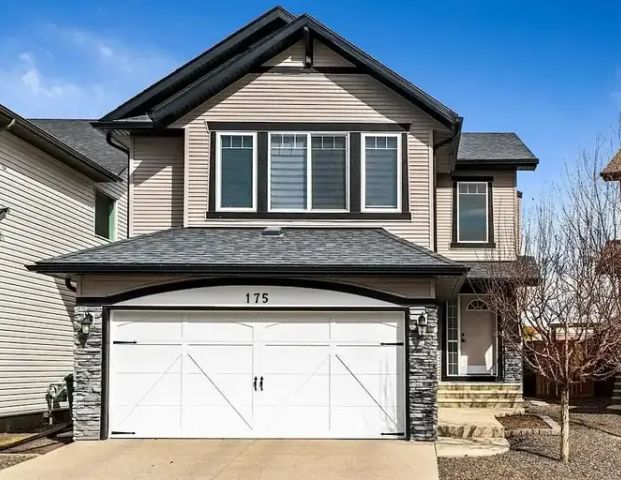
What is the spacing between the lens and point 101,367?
1301 centimetres

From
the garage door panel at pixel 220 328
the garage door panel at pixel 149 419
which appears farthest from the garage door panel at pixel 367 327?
the garage door panel at pixel 149 419

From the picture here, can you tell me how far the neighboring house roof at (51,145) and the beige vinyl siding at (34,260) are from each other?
18cm

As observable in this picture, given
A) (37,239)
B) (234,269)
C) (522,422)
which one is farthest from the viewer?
(37,239)

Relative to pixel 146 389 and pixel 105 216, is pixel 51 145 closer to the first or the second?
pixel 105 216

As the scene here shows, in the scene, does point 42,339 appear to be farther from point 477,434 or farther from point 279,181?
point 477,434

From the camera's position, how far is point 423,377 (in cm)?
1284

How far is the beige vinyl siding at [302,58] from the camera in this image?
15.5 metres

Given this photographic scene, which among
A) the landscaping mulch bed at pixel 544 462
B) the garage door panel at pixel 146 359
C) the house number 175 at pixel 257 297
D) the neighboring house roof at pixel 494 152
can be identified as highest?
the neighboring house roof at pixel 494 152

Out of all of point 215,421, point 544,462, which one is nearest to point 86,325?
point 215,421

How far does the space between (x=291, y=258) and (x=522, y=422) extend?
591 cm

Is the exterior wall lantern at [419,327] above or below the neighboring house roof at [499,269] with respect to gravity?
below

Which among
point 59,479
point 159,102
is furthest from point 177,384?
point 159,102

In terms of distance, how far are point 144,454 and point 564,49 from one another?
1023 centimetres

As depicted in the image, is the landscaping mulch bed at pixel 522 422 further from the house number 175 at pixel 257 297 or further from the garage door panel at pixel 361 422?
the house number 175 at pixel 257 297
